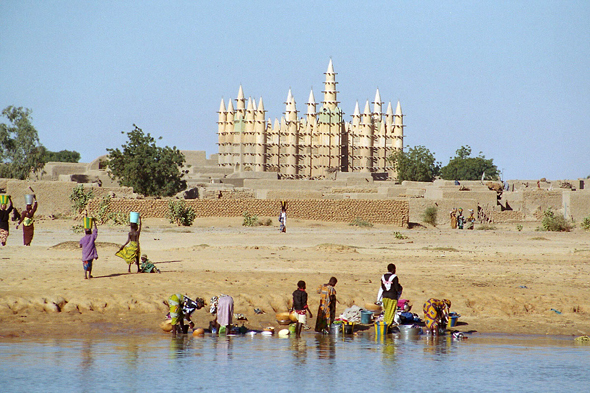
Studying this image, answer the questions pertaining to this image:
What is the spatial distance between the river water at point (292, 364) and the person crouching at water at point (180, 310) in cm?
34

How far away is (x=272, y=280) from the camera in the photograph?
17438 millimetres

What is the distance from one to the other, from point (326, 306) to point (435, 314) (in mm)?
1878

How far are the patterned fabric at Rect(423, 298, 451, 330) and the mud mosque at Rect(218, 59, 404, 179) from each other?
289ft

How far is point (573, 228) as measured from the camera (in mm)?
38219

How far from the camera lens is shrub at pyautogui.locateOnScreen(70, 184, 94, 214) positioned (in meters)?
36.5

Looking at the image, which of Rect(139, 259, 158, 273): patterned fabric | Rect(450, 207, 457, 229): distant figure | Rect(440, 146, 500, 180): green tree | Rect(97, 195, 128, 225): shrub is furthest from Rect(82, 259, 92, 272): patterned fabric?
Rect(440, 146, 500, 180): green tree

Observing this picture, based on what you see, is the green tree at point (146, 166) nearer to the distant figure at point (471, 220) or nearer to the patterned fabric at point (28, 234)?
the distant figure at point (471, 220)

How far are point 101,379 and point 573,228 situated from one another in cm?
3089

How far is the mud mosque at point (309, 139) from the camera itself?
106125mm

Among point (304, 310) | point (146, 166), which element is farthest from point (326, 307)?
point (146, 166)

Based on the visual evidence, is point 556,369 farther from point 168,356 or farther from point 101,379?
point 101,379

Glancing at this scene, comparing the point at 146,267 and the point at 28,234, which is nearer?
the point at 146,267

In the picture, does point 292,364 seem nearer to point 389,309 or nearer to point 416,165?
point 389,309

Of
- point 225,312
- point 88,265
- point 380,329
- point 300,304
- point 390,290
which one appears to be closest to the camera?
point 390,290
